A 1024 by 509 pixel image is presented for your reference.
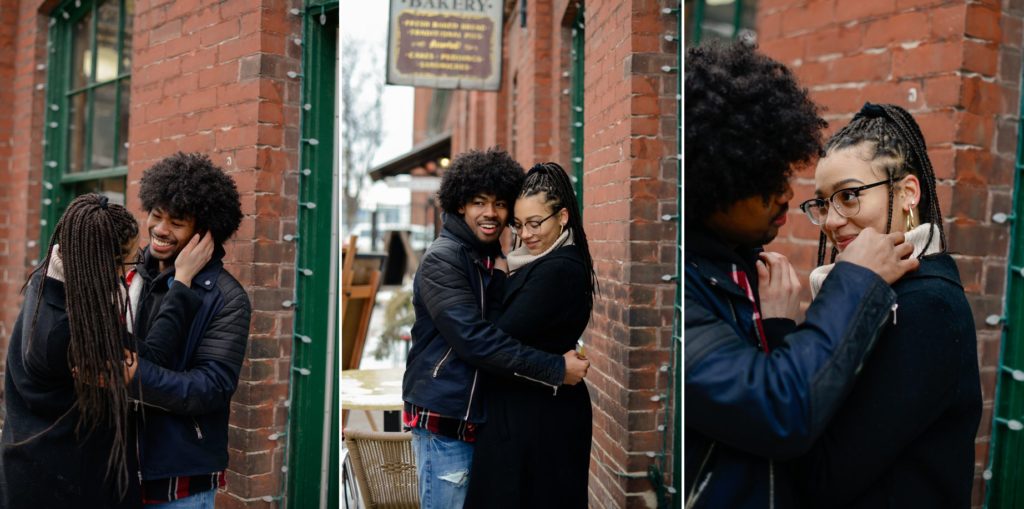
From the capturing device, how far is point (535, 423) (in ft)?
8.33

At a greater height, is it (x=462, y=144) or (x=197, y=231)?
(x=462, y=144)

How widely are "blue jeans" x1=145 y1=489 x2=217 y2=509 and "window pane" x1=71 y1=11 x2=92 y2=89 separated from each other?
413 centimetres

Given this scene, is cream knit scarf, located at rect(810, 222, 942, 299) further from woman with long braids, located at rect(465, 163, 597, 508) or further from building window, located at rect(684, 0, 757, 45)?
woman with long braids, located at rect(465, 163, 597, 508)

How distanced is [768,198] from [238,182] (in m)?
2.48

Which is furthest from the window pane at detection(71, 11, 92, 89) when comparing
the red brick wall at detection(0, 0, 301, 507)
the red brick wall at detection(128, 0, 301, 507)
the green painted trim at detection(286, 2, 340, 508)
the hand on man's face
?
the hand on man's face

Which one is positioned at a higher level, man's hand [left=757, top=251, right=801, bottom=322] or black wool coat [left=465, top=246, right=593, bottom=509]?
man's hand [left=757, top=251, right=801, bottom=322]

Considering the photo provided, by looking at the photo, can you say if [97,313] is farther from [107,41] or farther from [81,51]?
[81,51]

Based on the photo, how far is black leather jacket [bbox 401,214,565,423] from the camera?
95.3 inches

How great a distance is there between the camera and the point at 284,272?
10.8 ft

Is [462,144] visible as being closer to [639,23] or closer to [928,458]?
[639,23]

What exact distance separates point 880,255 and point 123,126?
4790mm

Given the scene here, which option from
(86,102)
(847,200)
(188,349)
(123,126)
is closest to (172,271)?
(188,349)

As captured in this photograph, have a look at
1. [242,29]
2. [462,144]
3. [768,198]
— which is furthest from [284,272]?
[462,144]

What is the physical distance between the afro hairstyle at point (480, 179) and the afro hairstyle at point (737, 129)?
132 cm
